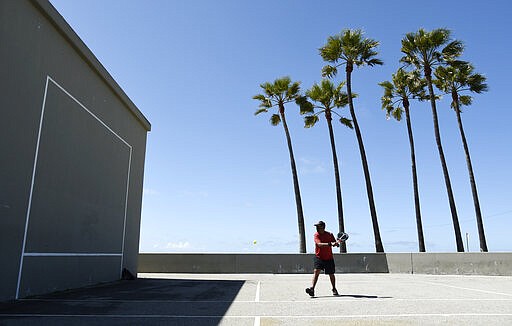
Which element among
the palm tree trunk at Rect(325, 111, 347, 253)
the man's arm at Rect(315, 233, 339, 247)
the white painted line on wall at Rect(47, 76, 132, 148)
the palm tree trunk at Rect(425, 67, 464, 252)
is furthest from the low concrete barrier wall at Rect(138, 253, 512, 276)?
the man's arm at Rect(315, 233, 339, 247)

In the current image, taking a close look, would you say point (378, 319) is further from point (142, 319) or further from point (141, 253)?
point (141, 253)

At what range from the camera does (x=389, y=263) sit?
18781 millimetres

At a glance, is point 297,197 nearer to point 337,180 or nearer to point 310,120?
point 337,180

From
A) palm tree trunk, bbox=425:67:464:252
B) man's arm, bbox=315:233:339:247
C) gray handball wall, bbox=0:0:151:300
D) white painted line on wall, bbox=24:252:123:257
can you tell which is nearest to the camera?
gray handball wall, bbox=0:0:151:300

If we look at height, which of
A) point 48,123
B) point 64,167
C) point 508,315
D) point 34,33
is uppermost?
point 34,33

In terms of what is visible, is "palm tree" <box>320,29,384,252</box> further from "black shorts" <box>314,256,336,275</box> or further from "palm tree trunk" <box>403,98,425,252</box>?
"black shorts" <box>314,256,336,275</box>

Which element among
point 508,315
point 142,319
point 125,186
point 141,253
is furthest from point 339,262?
point 142,319

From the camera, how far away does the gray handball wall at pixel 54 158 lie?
23.1 ft

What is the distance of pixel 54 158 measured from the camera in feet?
28.1

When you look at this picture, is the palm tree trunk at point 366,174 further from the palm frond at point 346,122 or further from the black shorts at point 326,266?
the black shorts at point 326,266

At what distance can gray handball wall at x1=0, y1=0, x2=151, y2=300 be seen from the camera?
23.1 ft

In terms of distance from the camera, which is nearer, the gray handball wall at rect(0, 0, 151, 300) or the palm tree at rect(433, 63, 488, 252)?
the gray handball wall at rect(0, 0, 151, 300)

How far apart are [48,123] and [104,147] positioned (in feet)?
10.6

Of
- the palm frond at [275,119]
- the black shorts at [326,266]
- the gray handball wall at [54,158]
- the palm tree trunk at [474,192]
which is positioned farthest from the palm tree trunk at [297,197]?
the black shorts at [326,266]
